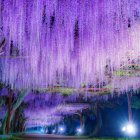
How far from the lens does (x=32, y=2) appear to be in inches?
278

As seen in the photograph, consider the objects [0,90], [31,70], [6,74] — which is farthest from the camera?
[0,90]

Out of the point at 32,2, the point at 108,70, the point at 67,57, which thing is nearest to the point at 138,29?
the point at 67,57

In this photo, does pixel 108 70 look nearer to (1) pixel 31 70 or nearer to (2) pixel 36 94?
(1) pixel 31 70

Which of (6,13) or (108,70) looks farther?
(108,70)

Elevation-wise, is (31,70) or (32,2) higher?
(32,2)

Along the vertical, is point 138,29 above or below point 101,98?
above

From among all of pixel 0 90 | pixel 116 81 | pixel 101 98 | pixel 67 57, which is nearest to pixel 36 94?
pixel 0 90

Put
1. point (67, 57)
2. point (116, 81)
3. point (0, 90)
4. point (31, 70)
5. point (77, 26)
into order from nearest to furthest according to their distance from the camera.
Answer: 1. point (77, 26)
2. point (67, 57)
3. point (31, 70)
4. point (116, 81)
5. point (0, 90)

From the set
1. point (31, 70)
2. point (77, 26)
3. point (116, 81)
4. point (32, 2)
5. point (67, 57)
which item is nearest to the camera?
point (32, 2)

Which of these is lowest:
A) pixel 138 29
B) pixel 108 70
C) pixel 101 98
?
pixel 101 98

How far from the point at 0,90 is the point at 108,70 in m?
9.76

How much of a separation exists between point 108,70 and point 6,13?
24.2ft

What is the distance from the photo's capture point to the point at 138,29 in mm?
8797

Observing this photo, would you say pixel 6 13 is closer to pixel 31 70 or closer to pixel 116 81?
pixel 31 70
